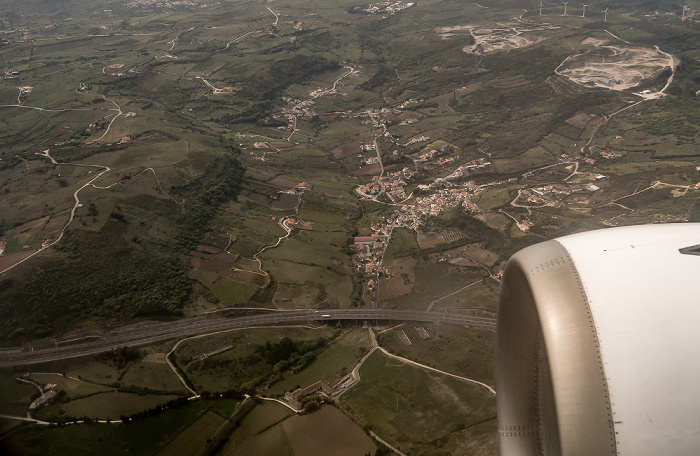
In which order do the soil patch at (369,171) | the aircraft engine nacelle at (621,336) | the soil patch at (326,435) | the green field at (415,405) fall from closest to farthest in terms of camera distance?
the aircraft engine nacelle at (621,336), the soil patch at (326,435), the green field at (415,405), the soil patch at (369,171)

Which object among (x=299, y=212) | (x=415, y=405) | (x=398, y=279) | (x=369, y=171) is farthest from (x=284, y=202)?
(x=415, y=405)

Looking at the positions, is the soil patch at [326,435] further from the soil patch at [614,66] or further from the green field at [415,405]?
the soil patch at [614,66]

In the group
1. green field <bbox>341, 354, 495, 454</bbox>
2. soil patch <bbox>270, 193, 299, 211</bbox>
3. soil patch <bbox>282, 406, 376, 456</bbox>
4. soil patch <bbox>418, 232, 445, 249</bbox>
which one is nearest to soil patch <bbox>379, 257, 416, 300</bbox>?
soil patch <bbox>418, 232, 445, 249</bbox>

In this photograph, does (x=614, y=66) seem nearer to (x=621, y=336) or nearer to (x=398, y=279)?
(x=398, y=279)

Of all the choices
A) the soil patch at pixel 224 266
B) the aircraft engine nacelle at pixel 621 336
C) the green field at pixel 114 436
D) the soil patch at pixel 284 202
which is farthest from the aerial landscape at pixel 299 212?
the aircraft engine nacelle at pixel 621 336

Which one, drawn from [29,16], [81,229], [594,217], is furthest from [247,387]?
[29,16]

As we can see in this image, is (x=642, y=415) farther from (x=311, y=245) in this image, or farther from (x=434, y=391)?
(x=311, y=245)
